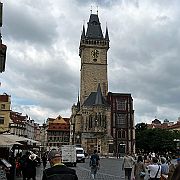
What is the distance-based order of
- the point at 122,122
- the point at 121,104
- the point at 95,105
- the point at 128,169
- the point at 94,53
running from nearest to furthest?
the point at 128,169, the point at 95,105, the point at 122,122, the point at 121,104, the point at 94,53

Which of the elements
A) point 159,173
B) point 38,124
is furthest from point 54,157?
point 38,124

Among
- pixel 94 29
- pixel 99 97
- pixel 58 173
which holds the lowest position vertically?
pixel 58 173

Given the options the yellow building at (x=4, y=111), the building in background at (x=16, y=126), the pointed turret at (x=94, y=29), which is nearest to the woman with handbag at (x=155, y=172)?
the yellow building at (x=4, y=111)

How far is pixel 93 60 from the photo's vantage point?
98938 mm

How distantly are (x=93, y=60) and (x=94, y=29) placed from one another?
418 inches

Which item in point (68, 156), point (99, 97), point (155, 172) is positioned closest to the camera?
point (155, 172)

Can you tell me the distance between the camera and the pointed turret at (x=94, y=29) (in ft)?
334

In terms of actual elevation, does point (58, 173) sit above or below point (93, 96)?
below

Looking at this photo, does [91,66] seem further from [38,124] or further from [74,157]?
[38,124]

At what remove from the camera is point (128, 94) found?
9406 centimetres

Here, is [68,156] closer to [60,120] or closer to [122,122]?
[122,122]

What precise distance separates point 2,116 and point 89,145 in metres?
33.1

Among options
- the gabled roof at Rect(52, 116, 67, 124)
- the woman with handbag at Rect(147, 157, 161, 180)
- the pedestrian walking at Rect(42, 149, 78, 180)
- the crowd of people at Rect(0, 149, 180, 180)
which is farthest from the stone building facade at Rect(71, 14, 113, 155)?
the pedestrian walking at Rect(42, 149, 78, 180)

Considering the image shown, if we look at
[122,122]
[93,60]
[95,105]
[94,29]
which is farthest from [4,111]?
[94,29]
